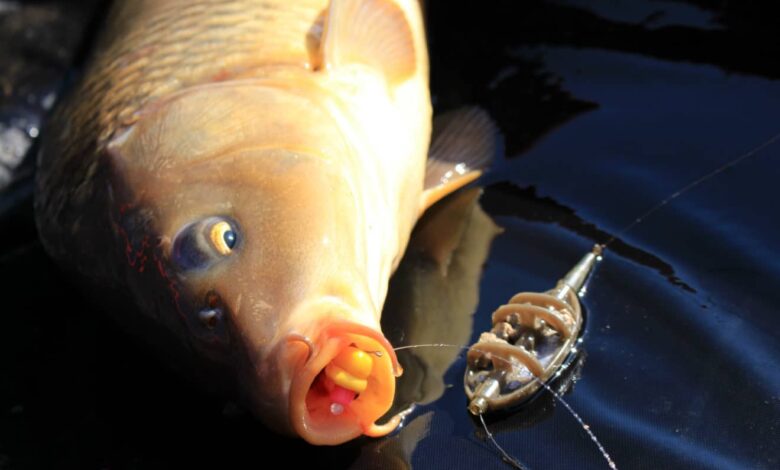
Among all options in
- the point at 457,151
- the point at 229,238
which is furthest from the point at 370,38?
the point at 229,238

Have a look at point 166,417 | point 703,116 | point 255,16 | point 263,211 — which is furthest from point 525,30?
point 166,417

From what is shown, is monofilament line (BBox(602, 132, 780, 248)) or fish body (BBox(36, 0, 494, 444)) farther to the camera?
monofilament line (BBox(602, 132, 780, 248))

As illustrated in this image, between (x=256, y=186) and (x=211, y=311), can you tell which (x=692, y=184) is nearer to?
(x=256, y=186)

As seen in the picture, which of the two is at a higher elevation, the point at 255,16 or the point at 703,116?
the point at 255,16

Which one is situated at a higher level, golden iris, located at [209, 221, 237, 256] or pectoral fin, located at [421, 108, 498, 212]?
golden iris, located at [209, 221, 237, 256]

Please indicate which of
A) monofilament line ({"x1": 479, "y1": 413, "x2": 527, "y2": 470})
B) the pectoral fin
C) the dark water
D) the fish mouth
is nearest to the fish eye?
the fish mouth

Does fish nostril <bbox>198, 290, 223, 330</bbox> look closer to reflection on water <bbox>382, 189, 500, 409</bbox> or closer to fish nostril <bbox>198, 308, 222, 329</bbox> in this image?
fish nostril <bbox>198, 308, 222, 329</bbox>

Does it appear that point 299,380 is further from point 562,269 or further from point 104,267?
point 562,269
